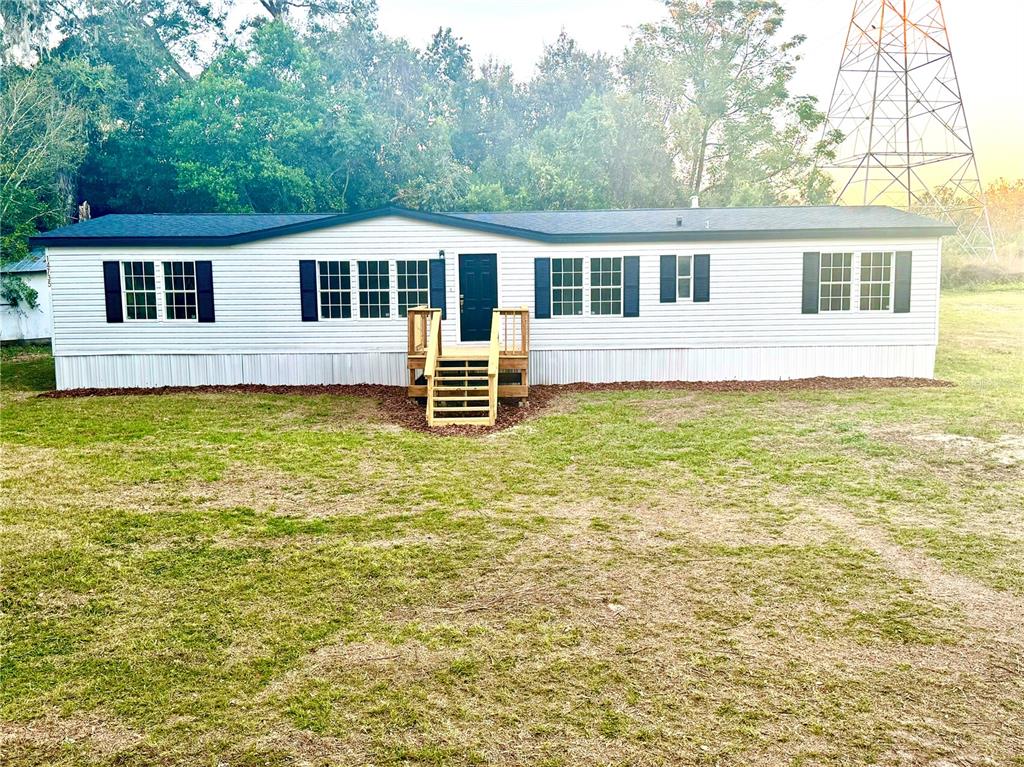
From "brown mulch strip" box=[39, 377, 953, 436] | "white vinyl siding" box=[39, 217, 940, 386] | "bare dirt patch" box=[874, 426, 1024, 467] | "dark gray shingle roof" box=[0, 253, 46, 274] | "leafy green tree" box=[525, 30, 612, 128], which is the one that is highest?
"leafy green tree" box=[525, 30, 612, 128]

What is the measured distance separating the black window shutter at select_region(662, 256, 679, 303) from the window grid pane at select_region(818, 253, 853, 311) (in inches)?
112

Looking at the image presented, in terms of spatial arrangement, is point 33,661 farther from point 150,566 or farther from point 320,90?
point 320,90

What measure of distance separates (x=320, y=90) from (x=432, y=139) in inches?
212

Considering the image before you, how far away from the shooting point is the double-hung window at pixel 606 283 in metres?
15.5

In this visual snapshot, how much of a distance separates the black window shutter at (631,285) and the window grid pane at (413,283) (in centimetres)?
375

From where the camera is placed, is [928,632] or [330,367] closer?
[928,632]

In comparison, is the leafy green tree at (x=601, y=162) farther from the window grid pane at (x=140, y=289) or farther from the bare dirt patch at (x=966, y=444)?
the bare dirt patch at (x=966, y=444)

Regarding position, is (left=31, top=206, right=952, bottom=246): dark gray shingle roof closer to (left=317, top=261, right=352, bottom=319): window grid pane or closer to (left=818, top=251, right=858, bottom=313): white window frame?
(left=818, top=251, right=858, bottom=313): white window frame

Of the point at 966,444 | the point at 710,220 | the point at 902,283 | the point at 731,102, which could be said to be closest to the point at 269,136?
the point at 731,102

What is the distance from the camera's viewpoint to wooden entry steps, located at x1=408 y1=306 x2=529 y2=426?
12391mm

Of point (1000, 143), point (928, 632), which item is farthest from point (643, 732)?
point (1000, 143)

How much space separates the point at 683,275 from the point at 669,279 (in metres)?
0.31

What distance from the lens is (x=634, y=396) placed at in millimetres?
14289

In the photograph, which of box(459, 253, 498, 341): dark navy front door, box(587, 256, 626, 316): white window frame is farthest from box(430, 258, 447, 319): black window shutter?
box(587, 256, 626, 316): white window frame
